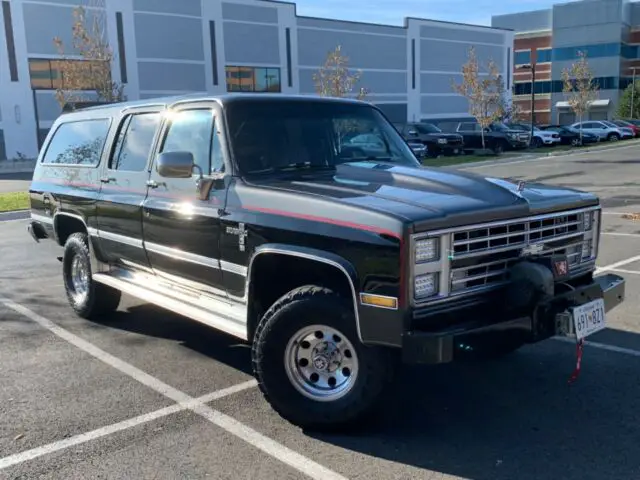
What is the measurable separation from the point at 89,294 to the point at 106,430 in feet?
8.80

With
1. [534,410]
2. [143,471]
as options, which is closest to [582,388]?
[534,410]

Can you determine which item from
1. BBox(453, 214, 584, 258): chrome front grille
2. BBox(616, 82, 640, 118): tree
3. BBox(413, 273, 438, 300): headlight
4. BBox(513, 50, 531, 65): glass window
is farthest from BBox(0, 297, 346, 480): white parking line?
BBox(513, 50, 531, 65): glass window

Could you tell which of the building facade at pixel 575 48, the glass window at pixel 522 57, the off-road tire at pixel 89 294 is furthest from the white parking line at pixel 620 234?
the glass window at pixel 522 57

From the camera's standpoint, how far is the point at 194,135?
5.21m

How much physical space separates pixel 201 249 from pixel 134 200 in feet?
3.63

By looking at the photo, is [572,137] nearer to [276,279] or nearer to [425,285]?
[276,279]

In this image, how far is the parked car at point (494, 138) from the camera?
34594 millimetres

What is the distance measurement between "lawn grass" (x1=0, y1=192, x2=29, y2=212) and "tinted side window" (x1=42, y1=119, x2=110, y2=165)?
9848 millimetres

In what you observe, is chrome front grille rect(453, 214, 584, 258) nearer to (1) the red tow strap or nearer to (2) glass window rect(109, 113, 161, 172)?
(1) the red tow strap

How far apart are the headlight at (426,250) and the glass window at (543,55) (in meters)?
→ 89.7

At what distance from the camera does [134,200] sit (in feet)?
18.6

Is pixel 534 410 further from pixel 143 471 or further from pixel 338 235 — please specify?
pixel 143 471

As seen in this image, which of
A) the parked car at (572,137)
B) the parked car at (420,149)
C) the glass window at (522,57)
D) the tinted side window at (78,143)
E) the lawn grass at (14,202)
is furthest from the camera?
the glass window at (522,57)

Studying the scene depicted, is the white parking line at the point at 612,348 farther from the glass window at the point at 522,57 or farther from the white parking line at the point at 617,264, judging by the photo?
the glass window at the point at 522,57
